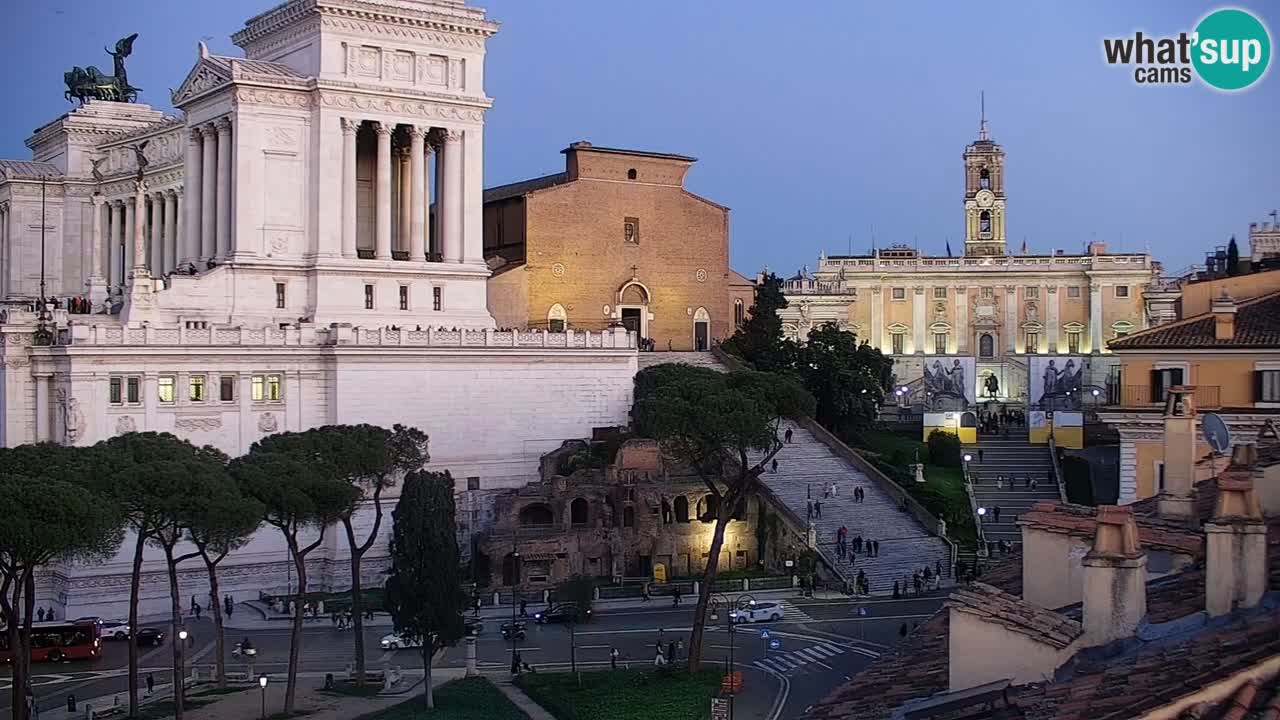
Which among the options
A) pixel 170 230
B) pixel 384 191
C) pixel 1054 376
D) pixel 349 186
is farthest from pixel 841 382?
pixel 170 230

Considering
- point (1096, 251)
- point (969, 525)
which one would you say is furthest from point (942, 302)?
point (969, 525)

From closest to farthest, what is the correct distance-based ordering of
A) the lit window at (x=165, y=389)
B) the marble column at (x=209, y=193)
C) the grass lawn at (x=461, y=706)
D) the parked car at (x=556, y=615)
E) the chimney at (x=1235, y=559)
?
the chimney at (x=1235, y=559), the grass lawn at (x=461, y=706), the parked car at (x=556, y=615), the lit window at (x=165, y=389), the marble column at (x=209, y=193)

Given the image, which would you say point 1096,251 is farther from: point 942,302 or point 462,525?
point 462,525

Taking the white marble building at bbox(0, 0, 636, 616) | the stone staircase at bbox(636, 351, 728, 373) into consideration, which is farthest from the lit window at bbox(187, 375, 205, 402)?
the stone staircase at bbox(636, 351, 728, 373)

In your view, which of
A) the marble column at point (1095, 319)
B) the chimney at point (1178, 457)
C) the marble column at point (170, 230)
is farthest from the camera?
the marble column at point (1095, 319)

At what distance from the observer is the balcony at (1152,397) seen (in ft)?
134

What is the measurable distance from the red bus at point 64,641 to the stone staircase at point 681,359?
32062mm

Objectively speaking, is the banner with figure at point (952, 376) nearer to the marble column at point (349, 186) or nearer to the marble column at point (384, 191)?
the marble column at point (384, 191)

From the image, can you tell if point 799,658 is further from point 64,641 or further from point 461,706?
point 64,641

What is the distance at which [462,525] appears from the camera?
61125mm

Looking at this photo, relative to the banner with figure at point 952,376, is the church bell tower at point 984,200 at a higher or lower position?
higher

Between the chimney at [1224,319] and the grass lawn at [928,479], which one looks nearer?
the chimney at [1224,319]

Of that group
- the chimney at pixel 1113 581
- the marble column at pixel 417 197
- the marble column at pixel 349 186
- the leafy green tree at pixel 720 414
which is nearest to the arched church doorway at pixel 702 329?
the marble column at pixel 417 197

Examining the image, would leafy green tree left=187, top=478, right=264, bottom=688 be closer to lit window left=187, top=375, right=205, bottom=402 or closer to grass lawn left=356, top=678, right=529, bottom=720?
grass lawn left=356, top=678, right=529, bottom=720
